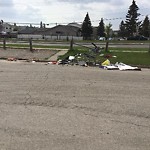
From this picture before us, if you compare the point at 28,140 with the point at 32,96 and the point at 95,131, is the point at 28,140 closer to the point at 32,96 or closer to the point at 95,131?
the point at 95,131

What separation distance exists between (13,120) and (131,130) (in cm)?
228

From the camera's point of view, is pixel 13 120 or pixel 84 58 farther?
pixel 84 58

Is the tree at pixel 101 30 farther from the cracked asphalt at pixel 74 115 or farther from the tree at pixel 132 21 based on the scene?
the cracked asphalt at pixel 74 115

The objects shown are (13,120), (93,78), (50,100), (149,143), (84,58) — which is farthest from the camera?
(84,58)

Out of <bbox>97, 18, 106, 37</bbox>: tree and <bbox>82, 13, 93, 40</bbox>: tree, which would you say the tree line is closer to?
<bbox>82, 13, 93, 40</bbox>: tree

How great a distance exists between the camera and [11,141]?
5.87 metres

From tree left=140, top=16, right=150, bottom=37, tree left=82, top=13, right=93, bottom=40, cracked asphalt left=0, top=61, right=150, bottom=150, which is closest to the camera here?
cracked asphalt left=0, top=61, right=150, bottom=150

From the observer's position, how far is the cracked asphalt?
5.87 meters

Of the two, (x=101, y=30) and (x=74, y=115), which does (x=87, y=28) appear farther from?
(x=74, y=115)

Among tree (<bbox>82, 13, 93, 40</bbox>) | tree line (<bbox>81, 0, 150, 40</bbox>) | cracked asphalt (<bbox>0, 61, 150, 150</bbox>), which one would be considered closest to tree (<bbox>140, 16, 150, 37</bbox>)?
tree line (<bbox>81, 0, 150, 40</bbox>)

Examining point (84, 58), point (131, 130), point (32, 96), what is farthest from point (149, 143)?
point (84, 58)

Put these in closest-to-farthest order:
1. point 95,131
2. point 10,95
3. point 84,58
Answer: point 95,131
point 10,95
point 84,58

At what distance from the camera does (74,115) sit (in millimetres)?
7613

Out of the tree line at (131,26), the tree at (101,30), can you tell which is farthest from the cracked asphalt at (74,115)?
the tree at (101,30)
